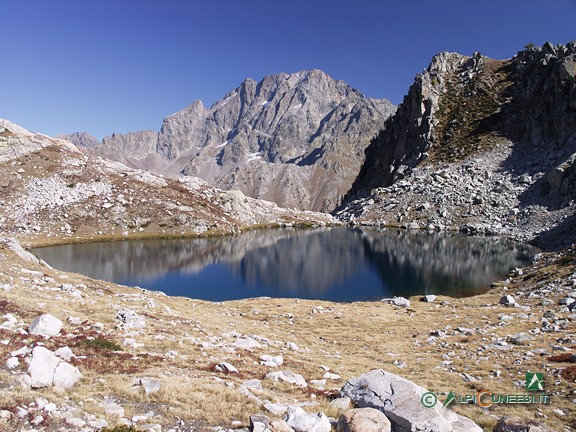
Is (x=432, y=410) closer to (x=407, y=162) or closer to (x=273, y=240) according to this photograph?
(x=273, y=240)

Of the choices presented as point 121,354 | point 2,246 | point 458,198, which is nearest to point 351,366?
point 121,354

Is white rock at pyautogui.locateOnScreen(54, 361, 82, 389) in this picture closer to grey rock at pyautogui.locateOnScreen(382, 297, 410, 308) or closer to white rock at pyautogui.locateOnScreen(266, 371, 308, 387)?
white rock at pyautogui.locateOnScreen(266, 371, 308, 387)

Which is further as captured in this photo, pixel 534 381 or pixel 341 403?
pixel 534 381

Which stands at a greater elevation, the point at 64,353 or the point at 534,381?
the point at 64,353

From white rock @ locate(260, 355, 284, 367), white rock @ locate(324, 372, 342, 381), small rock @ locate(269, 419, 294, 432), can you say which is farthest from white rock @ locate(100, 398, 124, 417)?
white rock @ locate(324, 372, 342, 381)

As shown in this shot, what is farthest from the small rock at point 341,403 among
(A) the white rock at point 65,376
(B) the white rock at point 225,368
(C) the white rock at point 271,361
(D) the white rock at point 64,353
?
(D) the white rock at point 64,353

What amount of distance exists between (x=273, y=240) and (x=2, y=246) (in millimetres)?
89732

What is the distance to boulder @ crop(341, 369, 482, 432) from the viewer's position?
11.6 meters

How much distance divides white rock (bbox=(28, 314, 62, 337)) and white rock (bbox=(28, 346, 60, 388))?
4.79m

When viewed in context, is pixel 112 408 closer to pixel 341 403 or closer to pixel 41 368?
pixel 41 368

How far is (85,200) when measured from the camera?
114938 mm

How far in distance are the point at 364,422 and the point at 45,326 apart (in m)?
15.3

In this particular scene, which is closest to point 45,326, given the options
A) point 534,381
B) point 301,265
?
point 534,381

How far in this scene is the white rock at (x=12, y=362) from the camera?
1302 cm
